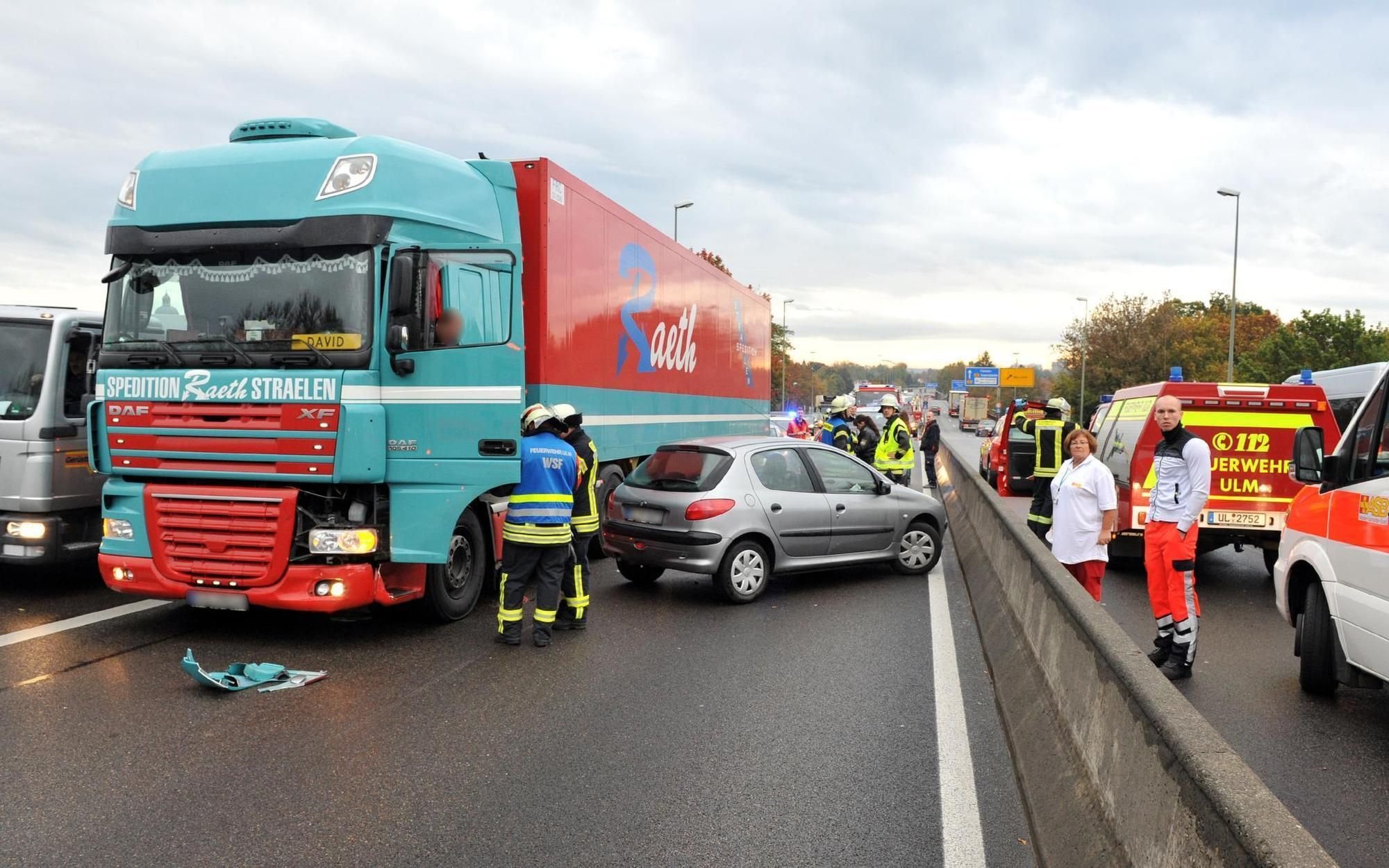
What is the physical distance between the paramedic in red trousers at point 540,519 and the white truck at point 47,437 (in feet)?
12.3

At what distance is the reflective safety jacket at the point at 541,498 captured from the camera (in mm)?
7418

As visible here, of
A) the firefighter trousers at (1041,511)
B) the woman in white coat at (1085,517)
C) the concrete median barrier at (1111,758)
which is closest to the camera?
the concrete median barrier at (1111,758)

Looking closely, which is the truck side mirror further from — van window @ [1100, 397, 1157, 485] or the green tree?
the green tree

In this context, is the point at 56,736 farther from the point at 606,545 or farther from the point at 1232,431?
the point at 1232,431

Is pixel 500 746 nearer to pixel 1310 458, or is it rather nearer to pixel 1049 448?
pixel 1310 458

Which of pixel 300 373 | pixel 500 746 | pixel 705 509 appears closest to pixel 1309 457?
pixel 705 509

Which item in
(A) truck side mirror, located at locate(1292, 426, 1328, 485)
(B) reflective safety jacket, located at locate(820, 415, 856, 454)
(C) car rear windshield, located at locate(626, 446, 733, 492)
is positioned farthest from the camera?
(B) reflective safety jacket, located at locate(820, 415, 856, 454)

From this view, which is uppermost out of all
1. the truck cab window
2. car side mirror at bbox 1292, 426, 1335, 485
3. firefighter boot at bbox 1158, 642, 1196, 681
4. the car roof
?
the truck cab window

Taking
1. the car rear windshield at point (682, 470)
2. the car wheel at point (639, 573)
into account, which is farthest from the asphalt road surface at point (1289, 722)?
the car wheel at point (639, 573)

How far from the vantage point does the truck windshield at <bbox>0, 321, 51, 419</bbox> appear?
28.1ft

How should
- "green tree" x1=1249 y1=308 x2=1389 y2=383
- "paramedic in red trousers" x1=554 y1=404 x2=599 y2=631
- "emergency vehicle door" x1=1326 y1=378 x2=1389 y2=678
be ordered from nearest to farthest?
"emergency vehicle door" x1=1326 y1=378 x2=1389 y2=678
"paramedic in red trousers" x1=554 y1=404 x2=599 y2=631
"green tree" x1=1249 y1=308 x2=1389 y2=383

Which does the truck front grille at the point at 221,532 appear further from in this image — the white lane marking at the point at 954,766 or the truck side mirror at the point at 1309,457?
the truck side mirror at the point at 1309,457

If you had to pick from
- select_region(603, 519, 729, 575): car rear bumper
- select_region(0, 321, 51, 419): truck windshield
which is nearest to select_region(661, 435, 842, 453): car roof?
select_region(603, 519, 729, 575): car rear bumper

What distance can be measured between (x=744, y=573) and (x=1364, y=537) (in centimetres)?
480
